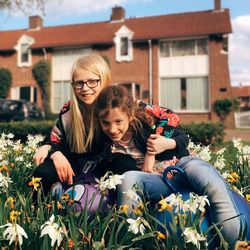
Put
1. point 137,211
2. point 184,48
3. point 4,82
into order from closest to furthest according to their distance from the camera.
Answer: point 137,211, point 184,48, point 4,82

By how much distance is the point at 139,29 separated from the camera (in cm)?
2662

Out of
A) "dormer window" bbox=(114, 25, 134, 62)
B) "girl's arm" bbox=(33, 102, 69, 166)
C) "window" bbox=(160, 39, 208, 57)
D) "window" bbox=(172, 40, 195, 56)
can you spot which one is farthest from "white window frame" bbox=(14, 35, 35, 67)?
"girl's arm" bbox=(33, 102, 69, 166)

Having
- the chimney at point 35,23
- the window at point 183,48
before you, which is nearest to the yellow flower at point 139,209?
the window at point 183,48

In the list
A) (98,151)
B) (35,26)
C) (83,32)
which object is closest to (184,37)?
(83,32)

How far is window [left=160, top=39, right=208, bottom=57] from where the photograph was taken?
79.9 ft

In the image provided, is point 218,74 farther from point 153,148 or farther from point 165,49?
point 153,148

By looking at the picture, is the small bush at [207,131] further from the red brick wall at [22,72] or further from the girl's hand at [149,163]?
the red brick wall at [22,72]

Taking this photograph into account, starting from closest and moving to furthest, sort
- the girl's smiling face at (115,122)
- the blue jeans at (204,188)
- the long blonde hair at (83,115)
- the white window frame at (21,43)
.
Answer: the blue jeans at (204,188), the girl's smiling face at (115,122), the long blonde hair at (83,115), the white window frame at (21,43)

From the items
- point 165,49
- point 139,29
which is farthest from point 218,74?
point 139,29

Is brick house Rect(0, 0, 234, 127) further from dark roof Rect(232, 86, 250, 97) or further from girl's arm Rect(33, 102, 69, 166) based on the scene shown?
dark roof Rect(232, 86, 250, 97)

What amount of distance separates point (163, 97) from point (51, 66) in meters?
8.83

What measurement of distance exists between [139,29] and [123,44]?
1673 mm

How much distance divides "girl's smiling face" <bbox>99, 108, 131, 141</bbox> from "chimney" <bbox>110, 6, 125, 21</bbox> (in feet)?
88.4

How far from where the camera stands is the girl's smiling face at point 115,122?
2.69 m
